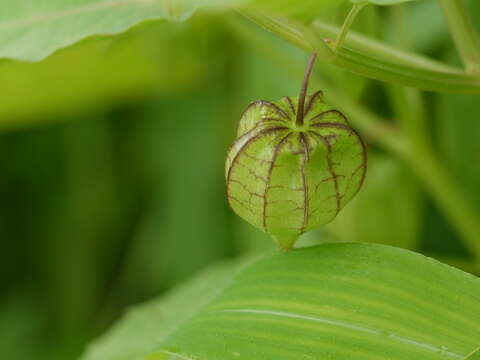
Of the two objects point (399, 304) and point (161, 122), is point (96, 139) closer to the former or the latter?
point (161, 122)

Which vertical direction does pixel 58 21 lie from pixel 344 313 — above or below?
above

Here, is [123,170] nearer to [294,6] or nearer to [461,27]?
[461,27]

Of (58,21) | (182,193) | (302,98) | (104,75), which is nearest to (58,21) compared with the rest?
(58,21)

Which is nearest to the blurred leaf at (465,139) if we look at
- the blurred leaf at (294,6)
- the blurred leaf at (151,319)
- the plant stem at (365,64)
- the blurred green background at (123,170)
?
the blurred green background at (123,170)

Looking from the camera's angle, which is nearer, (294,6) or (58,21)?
(294,6)

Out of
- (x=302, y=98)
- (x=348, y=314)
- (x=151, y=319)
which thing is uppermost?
(x=302, y=98)

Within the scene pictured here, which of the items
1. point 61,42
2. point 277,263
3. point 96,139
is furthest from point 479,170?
point 96,139

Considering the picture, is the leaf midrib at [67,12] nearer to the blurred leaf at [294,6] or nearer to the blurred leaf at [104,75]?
the blurred leaf at [294,6]
